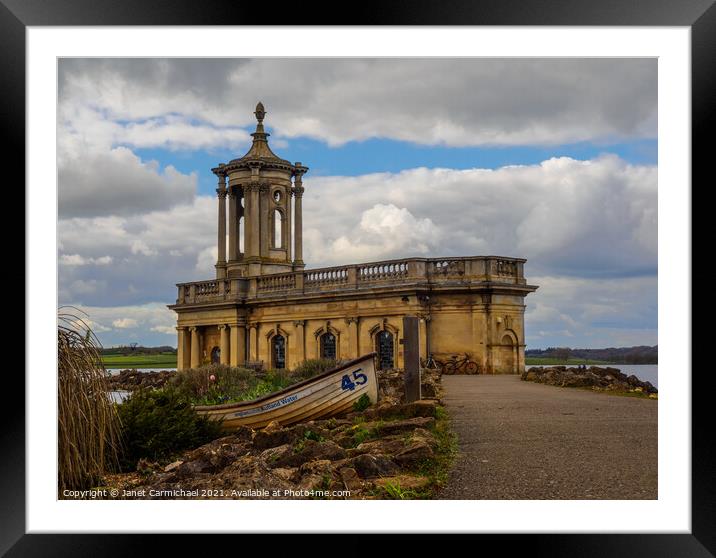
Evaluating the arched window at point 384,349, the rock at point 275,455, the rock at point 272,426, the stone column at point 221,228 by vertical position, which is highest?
the stone column at point 221,228

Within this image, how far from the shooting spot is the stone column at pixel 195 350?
119ft

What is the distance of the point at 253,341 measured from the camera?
34156mm

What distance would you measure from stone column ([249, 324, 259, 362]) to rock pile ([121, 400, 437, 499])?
1873cm

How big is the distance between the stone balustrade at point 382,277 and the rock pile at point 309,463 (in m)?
12.7

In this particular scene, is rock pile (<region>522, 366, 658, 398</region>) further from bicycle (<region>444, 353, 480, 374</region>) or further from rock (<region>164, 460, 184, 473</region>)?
rock (<region>164, 460, 184, 473</region>)

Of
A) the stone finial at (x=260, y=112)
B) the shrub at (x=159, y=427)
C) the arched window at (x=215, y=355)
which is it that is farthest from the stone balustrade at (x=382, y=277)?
the shrub at (x=159, y=427)

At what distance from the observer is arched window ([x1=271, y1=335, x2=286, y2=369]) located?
33094 mm

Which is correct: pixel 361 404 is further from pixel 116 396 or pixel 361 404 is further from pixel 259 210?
pixel 259 210

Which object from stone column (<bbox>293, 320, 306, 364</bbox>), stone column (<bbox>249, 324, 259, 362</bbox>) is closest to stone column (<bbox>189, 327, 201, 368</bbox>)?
stone column (<bbox>249, 324, 259, 362</bbox>)

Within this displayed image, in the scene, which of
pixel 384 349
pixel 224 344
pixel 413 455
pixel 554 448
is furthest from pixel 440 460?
pixel 224 344
